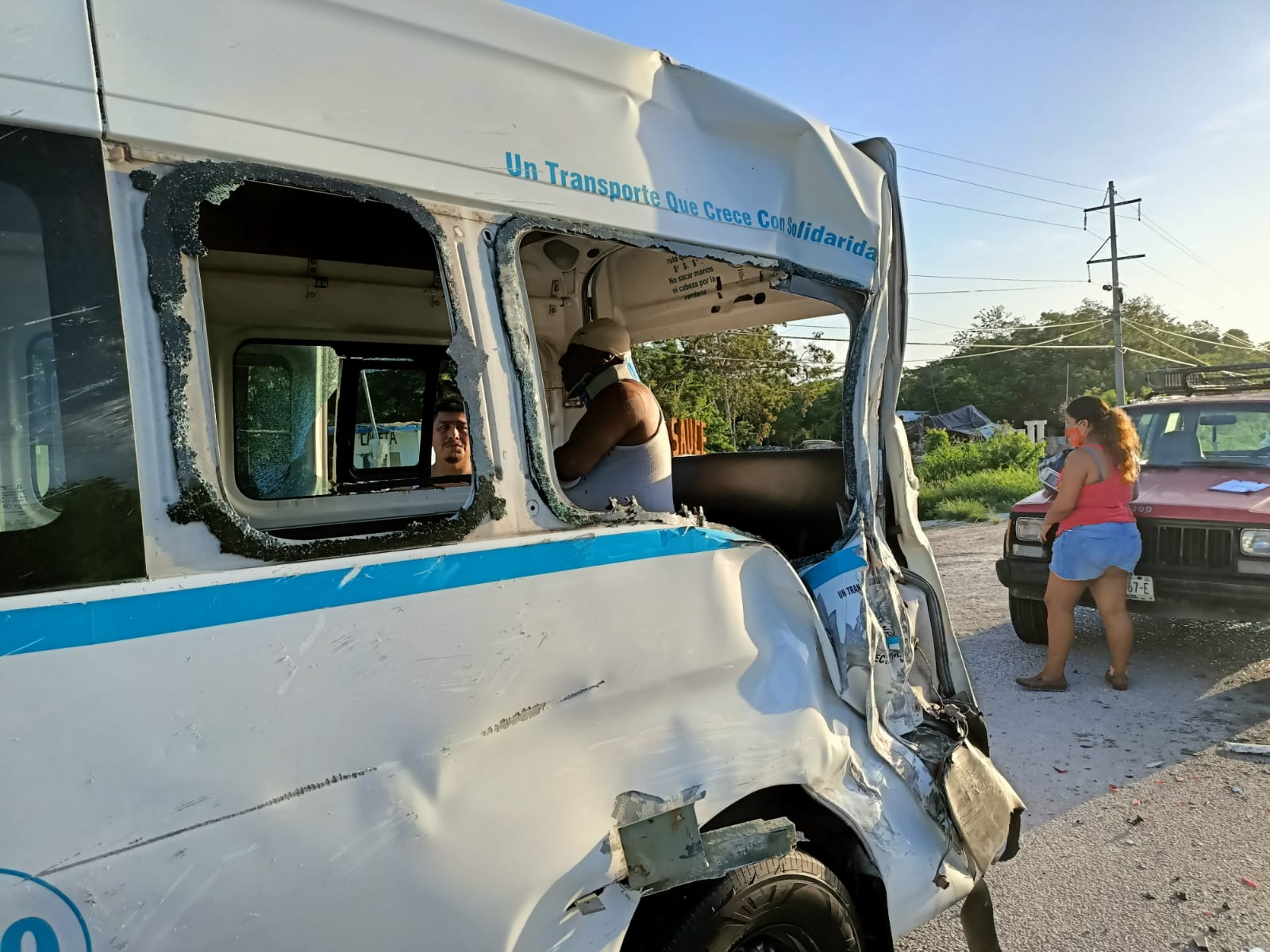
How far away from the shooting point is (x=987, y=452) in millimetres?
22312

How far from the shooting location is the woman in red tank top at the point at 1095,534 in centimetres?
550

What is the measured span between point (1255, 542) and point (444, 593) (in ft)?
19.6

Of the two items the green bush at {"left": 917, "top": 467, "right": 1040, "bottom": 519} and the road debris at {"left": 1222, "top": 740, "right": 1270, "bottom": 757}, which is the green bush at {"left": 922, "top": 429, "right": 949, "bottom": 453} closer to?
the green bush at {"left": 917, "top": 467, "right": 1040, "bottom": 519}

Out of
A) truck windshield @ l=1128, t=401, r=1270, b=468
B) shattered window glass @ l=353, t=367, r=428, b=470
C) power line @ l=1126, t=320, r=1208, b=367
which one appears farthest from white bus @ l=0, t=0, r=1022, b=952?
power line @ l=1126, t=320, r=1208, b=367

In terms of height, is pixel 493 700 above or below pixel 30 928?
above

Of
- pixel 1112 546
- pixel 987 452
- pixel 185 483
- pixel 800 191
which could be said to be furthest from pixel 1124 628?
pixel 987 452

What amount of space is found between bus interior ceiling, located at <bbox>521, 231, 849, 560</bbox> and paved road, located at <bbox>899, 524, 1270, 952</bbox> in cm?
170

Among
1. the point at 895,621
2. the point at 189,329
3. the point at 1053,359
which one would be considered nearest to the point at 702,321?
the point at 895,621

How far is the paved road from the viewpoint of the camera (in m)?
3.13

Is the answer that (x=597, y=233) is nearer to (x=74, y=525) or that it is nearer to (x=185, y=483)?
(x=185, y=483)

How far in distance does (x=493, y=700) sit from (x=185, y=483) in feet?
2.19

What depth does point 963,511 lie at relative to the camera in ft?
52.5

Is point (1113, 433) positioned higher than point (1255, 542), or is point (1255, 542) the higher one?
point (1113, 433)

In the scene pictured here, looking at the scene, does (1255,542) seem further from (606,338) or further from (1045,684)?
(606,338)
